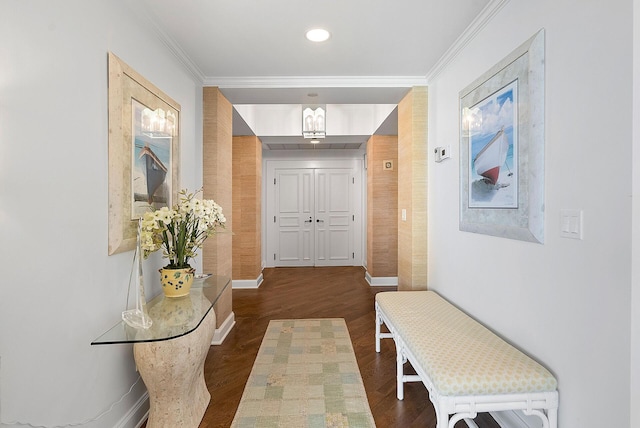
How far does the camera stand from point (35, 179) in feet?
3.89

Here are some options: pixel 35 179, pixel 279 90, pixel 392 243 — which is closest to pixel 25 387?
pixel 35 179

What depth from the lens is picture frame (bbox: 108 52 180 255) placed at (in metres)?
1.65

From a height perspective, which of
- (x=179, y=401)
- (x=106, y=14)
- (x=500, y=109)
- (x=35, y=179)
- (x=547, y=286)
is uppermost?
(x=106, y=14)

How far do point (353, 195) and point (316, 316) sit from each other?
11.2ft

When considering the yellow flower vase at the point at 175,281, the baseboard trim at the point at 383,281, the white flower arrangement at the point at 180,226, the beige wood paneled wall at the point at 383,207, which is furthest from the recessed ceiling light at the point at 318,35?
the baseboard trim at the point at 383,281

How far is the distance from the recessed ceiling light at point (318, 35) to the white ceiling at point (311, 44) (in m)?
0.04

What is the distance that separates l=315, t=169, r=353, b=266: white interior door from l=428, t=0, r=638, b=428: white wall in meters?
4.78

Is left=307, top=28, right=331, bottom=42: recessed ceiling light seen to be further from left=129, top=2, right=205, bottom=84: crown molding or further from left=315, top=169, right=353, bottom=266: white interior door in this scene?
left=315, top=169, right=353, bottom=266: white interior door

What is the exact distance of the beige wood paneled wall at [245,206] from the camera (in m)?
4.97

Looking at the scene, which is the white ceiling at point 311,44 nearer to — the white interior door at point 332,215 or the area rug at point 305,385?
the area rug at point 305,385

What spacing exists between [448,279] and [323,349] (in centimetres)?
125

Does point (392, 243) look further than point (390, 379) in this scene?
Yes

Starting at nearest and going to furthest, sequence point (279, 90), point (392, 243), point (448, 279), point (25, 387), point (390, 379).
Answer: point (25, 387)
point (390, 379)
point (448, 279)
point (279, 90)
point (392, 243)

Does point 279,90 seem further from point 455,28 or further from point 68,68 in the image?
point 68,68
